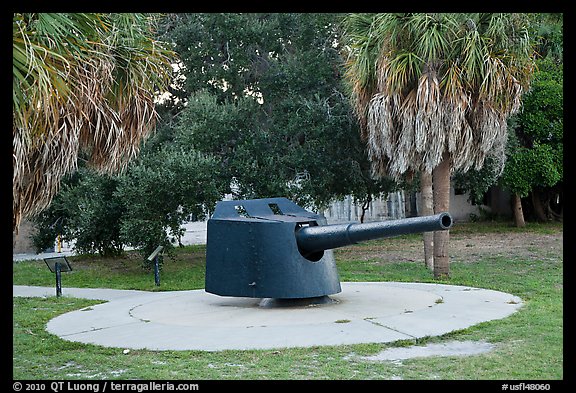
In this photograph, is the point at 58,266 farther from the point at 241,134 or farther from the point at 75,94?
the point at 241,134

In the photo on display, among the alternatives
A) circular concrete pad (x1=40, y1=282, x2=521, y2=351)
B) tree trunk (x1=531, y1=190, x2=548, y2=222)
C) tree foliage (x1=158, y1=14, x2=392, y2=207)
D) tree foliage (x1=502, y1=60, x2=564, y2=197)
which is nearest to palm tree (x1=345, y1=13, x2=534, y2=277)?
circular concrete pad (x1=40, y1=282, x2=521, y2=351)

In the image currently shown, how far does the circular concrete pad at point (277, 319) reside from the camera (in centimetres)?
828

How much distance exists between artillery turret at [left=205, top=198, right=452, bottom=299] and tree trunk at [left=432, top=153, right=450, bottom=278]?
537cm

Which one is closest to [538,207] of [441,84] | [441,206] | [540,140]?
[540,140]

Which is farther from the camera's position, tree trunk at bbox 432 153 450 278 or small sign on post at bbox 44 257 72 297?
tree trunk at bbox 432 153 450 278

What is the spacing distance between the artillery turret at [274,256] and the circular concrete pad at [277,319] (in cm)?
27

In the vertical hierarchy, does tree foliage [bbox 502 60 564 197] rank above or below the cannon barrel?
above

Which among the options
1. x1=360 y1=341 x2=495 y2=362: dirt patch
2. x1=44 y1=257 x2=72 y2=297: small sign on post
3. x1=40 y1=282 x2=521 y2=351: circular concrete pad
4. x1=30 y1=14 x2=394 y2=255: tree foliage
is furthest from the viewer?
x1=30 y1=14 x2=394 y2=255: tree foliage

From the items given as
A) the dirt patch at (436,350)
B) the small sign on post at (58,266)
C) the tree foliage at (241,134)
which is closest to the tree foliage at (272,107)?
the tree foliage at (241,134)

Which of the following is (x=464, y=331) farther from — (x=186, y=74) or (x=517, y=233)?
(x=517, y=233)

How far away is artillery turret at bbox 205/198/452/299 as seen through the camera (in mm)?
9773

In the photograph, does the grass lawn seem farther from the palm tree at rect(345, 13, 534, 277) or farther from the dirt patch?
the palm tree at rect(345, 13, 534, 277)

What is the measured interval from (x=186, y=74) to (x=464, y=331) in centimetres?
1557

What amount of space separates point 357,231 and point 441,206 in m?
6.13
